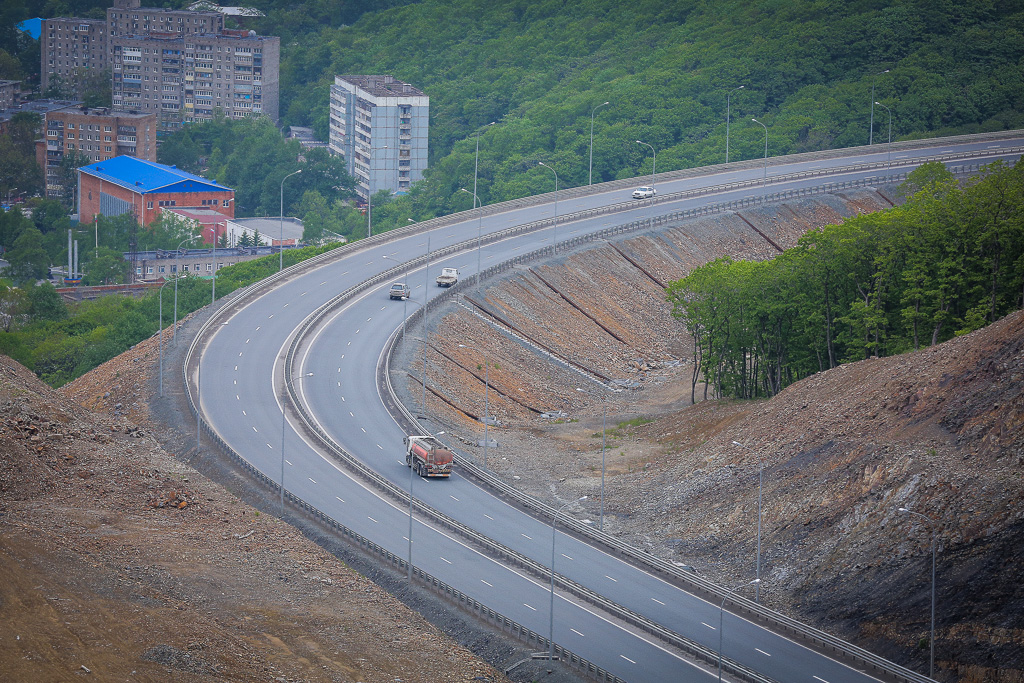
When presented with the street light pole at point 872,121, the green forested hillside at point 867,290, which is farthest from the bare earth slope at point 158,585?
the street light pole at point 872,121

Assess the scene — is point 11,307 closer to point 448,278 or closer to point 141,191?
point 448,278

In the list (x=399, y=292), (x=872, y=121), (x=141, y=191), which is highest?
(x=872, y=121)

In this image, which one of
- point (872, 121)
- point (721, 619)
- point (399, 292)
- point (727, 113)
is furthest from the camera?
point (727, 113)

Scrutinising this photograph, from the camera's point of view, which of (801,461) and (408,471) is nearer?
(801,461)

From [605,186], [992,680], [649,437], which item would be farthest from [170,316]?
[992,680]

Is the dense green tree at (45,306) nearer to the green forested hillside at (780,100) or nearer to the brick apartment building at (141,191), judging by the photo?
the brick apartment building at (141,191)

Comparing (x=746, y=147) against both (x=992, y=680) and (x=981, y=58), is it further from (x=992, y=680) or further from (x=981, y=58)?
(x=992, y=680)

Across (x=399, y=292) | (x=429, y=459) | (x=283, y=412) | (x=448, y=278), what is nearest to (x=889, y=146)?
(x=448, y=278)
